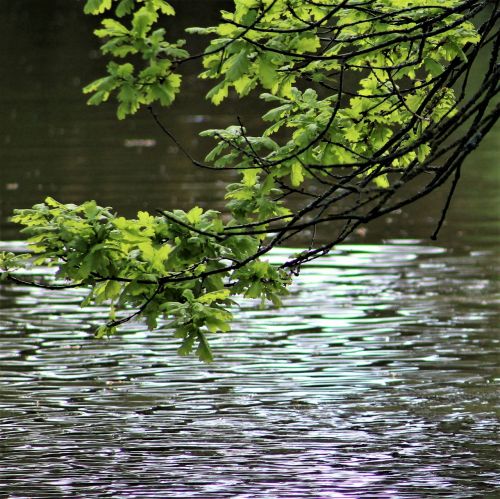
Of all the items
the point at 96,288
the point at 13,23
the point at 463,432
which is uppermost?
the point at 13,23

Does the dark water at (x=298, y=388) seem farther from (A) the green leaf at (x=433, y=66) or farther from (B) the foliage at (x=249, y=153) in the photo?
(A) the green leaf at (x=433, y=66)

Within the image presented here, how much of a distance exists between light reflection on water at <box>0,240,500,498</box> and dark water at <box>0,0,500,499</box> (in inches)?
0.7

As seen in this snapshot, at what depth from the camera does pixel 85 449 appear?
9.45 metres

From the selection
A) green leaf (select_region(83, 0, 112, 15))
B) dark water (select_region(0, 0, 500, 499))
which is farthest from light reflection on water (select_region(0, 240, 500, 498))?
green leaf (select_region(83, 0, 112, 15))

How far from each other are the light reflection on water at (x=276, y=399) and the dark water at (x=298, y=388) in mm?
18

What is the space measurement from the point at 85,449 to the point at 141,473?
2.21 ft

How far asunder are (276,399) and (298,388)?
0.36 metres

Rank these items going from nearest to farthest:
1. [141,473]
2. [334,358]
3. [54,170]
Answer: [141,473] → [334,358] → [54,170]

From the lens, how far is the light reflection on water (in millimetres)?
8781

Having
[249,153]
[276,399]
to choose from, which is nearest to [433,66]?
[249,153]

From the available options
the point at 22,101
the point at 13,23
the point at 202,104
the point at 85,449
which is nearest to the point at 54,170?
the point at 202,104

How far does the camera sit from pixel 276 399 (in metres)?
10.6

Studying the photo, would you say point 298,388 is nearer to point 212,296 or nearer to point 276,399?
point 276,399

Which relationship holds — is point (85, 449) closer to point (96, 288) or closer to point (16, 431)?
point (16, 431)
